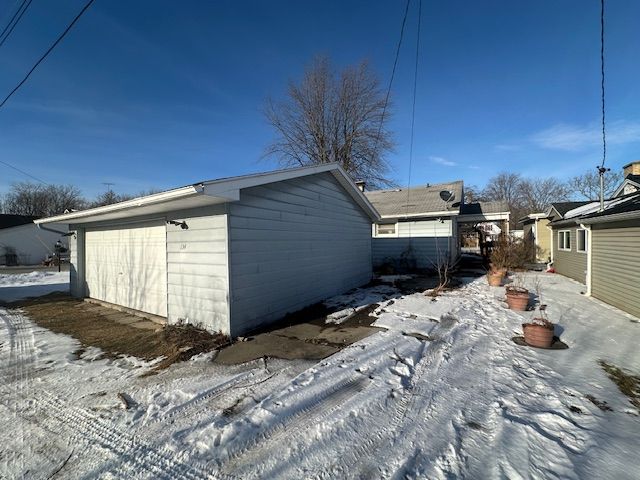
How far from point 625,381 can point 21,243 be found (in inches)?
1465

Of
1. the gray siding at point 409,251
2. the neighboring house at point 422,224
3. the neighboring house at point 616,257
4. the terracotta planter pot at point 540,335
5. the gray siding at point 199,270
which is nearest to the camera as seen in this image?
the terracotta planter pot at point 540,335

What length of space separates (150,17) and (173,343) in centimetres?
699

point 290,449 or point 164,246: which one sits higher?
point 164,246

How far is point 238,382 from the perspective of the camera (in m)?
3.50

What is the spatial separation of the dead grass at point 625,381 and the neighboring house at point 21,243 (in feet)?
108

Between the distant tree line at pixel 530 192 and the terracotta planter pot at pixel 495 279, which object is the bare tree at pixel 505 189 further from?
the terracotta planter pot at pixel 495 279

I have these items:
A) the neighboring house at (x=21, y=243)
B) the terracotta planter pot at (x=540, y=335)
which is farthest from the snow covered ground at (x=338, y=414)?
the neighboring house at (x=21, y=243)

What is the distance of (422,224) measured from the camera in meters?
14.4

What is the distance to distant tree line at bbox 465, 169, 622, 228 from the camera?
106 ft

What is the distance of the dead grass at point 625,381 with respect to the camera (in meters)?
3.11

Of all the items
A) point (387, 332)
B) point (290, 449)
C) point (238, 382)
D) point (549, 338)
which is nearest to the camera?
point (290, 449)

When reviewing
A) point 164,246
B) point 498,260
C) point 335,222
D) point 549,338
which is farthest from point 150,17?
point 498,260

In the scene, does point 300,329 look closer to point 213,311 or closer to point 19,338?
point 213,311

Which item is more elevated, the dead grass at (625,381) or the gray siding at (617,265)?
the gray siding at (617,265)
